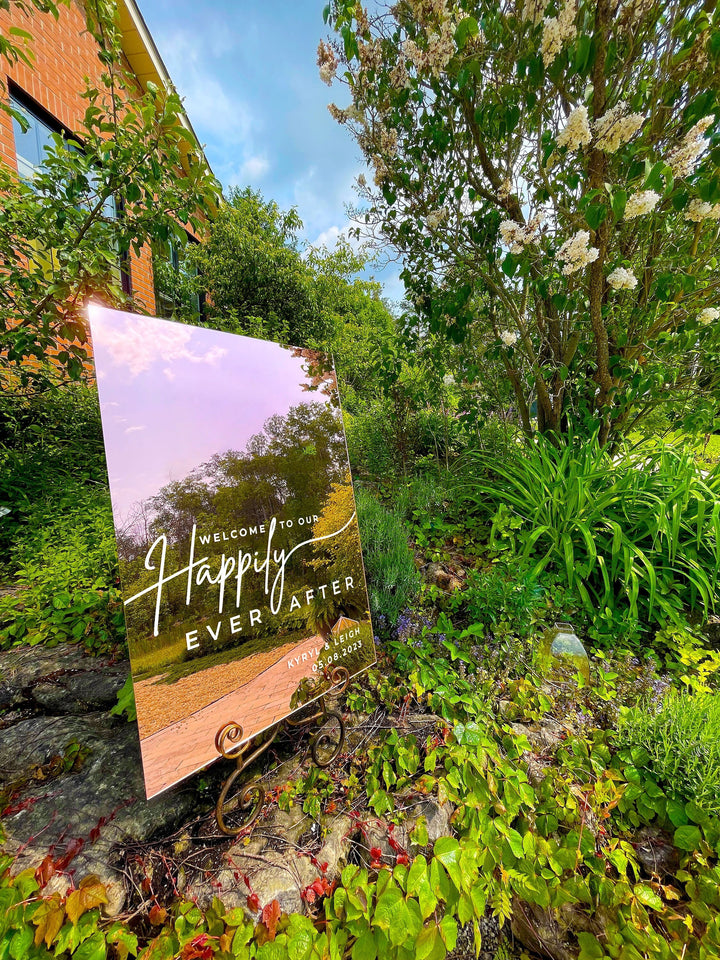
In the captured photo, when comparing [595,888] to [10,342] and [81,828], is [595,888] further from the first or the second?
[10,342]

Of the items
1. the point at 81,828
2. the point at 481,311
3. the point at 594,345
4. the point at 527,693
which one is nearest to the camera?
the point at 81,828

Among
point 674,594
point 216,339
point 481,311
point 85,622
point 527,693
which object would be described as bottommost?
point 527,693

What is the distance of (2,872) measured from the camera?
0.90 meters

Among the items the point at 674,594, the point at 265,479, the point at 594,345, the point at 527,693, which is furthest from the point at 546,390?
the point at 265,479

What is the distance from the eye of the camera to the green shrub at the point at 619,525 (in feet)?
6.54

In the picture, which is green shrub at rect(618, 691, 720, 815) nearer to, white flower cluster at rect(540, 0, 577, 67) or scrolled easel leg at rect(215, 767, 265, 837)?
scrolled easel leg at rect(215, 767, 265, 837)

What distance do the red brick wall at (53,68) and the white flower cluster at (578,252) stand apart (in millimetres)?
4143

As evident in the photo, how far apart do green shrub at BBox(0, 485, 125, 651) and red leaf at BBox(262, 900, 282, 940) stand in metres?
1.45

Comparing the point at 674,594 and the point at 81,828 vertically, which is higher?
the point at 674,594

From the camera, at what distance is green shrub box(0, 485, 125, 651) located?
1.93 meters

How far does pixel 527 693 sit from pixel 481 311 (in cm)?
276

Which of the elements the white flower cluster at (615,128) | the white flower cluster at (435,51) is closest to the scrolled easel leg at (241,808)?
the white flower cluster at (615,128)

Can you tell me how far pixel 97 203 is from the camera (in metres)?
1.75

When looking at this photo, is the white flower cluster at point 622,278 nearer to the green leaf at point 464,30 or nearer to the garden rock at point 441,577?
the green leaf at point 464,30
